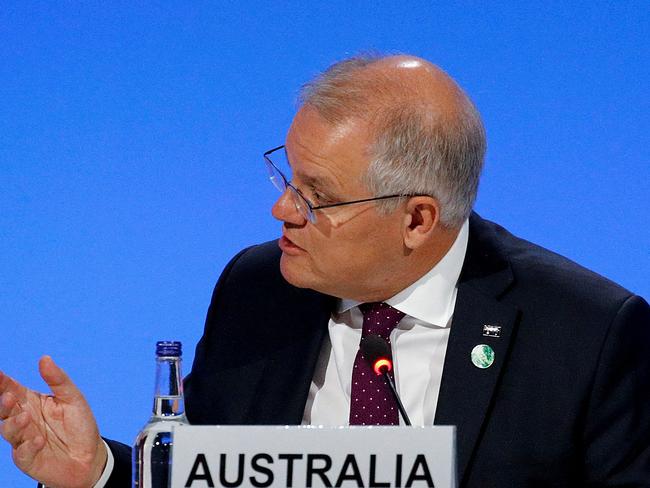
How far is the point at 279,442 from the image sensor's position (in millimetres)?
1265

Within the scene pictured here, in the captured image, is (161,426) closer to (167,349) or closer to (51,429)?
(167,349)

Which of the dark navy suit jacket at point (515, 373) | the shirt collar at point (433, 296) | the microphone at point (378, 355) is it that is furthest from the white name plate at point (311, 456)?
the shirt collar at point (433, 296)

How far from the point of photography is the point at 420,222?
6.18 ft

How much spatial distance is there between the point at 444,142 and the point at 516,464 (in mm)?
A: 529

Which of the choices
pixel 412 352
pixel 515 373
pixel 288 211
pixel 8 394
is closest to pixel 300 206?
pixel 288 211

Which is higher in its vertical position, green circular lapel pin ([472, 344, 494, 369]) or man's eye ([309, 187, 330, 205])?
man's eye ([309, 187, 330, 205])

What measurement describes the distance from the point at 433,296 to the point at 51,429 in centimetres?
69

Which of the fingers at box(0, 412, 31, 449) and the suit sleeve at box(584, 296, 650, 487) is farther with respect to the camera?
the suit sleeve at box(584, 296, 650, 487)

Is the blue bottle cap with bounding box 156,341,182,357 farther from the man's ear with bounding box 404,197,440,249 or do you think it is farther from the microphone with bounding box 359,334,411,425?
the man's ear with bounding box 404,197,440,249

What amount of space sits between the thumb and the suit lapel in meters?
0.60

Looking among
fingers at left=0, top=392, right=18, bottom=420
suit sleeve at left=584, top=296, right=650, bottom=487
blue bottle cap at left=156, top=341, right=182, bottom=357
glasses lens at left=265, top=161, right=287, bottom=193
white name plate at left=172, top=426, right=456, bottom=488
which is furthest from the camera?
glasses lens at left=265, top=161, right=287, bottom=193

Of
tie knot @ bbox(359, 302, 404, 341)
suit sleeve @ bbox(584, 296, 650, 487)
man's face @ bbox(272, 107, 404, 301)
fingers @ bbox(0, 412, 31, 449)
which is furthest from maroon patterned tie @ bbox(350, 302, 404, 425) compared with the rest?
fingers @ bbox(0, 412, 31, 449)

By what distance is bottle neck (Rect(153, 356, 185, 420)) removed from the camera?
4.57ft

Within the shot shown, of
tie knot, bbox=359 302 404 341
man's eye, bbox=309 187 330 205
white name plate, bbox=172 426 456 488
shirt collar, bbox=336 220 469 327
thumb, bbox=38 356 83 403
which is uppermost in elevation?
man's eye, bbox=309 187 330 205
